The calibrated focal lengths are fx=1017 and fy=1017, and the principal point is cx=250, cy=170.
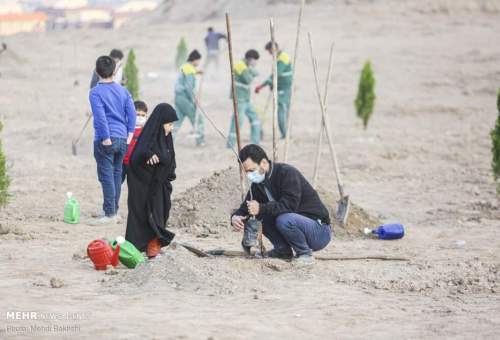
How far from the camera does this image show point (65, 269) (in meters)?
6.89

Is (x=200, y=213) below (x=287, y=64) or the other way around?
below

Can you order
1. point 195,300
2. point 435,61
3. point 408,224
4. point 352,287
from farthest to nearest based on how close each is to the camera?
point 435,61
point 408,224
point 352,287
point 195,300

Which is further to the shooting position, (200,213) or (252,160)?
(200,213)

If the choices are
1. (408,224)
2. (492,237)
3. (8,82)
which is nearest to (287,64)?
(408,224)

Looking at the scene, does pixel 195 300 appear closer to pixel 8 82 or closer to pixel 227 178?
pixel 227 178

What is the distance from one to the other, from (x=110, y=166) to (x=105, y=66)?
884mm

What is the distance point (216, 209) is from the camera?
29.5ft

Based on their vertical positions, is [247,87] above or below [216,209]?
above

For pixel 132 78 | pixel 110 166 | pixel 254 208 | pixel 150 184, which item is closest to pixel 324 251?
pixel 254 208

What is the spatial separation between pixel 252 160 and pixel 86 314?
170 centimetres

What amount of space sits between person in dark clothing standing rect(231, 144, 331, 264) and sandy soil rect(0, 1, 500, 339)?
219 millimetres

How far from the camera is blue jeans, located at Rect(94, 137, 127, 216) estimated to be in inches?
331

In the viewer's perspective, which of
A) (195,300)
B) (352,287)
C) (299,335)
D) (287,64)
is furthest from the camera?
(287,64)

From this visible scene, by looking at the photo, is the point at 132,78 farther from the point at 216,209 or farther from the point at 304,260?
the point at 304,260
